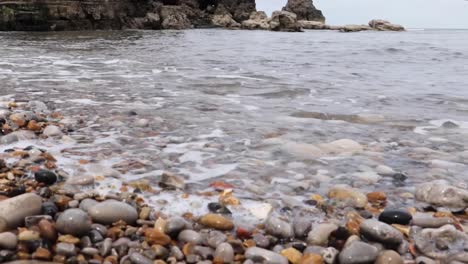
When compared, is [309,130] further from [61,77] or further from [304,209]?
[61,77]

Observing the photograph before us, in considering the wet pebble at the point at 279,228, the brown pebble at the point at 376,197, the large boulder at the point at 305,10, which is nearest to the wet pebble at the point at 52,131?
the wet pebble at the point at 279,228

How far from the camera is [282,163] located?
337 cm

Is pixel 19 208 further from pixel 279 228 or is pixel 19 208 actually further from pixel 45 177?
pixel 279 228

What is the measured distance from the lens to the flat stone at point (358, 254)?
79.2 inches

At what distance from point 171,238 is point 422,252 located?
130cm

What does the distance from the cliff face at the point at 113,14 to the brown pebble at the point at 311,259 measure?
3609cm

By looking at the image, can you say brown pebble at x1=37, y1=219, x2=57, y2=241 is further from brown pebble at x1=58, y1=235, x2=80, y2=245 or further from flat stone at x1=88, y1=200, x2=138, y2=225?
flat stone at x1=88, y1=200, x2=138, y2=225

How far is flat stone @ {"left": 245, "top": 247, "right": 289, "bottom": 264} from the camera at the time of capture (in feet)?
6.56

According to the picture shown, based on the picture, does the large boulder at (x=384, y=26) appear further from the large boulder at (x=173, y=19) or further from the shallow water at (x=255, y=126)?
the shallow water at (x=255, y=126)

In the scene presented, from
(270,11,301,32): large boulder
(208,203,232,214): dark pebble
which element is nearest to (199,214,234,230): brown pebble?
(208,203,232,214): dark pebble

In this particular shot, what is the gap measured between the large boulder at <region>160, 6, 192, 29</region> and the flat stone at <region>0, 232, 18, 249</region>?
4497cm

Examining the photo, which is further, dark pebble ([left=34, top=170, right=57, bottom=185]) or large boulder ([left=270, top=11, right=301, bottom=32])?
large boulder ([left=270, top=11, right=301, bottom=32])

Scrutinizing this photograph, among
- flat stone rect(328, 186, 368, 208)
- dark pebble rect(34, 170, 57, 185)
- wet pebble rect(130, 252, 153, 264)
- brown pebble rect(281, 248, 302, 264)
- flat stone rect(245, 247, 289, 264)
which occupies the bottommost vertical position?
brown pebble rect(281, 248, 302, 264)

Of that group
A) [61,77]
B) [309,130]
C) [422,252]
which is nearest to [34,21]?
[61,77]
